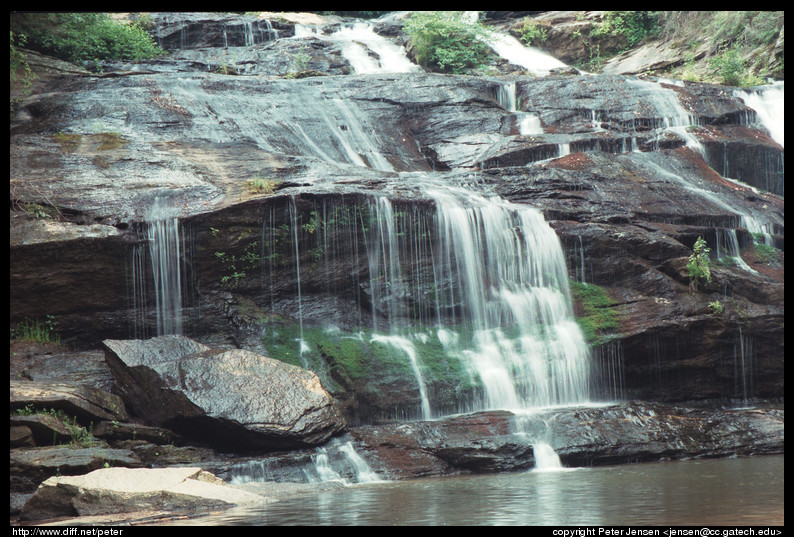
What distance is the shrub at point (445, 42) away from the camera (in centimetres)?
2511

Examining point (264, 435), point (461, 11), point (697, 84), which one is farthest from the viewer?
point (461, 11)

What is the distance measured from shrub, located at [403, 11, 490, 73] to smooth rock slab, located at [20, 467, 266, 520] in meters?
20.3

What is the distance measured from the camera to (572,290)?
13.4m

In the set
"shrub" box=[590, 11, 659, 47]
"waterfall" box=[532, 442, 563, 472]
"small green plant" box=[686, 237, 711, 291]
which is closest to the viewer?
"waterfall" box=[532, 442, 563, 472]

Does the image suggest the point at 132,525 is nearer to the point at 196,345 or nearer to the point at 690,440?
the point at 196,345

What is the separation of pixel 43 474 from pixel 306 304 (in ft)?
19.0

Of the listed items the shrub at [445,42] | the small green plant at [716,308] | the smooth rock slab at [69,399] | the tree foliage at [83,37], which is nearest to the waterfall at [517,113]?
the shrub at [445,42]

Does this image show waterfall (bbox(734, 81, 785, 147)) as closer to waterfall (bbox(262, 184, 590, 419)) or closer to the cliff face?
the cliff face

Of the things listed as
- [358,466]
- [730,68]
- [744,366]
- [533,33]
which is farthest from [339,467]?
[533,33]

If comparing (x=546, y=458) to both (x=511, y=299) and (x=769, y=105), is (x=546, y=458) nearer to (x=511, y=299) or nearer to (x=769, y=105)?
(x=511, y=299)

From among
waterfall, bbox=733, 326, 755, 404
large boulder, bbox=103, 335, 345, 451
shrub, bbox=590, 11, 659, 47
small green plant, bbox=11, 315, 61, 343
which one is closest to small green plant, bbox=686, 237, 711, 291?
waterfall, bbox=733, 326, 755, 404

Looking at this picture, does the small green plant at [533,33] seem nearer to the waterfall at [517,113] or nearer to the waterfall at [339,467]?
the waterfall at [517,113]

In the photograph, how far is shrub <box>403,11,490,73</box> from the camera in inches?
989
